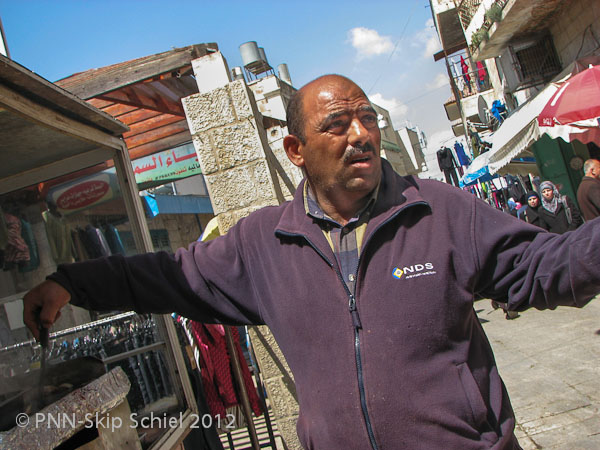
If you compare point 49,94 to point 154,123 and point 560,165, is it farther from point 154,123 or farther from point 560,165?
point 560,165

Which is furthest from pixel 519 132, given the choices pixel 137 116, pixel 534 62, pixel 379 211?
pixel 379 211

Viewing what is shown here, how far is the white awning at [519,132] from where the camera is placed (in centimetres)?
816

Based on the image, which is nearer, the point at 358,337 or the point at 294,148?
the point at 358,337

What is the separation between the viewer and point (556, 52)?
1125 cm

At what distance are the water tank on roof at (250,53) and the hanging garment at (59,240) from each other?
1828 cm

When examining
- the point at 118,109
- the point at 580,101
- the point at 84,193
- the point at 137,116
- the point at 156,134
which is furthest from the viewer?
the point at 156,134

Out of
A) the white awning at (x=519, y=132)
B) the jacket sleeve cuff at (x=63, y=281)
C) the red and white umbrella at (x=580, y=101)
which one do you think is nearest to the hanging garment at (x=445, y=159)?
the white awning at (x=519, y=132)

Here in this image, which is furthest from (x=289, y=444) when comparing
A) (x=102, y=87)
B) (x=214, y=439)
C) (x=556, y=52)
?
(x=556, y=52)

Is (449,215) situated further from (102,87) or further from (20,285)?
(102,87)

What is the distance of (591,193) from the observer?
615cm

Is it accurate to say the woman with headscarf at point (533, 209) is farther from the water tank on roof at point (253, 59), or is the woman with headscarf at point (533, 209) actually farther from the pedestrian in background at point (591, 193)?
the water tank on roof at point (253, 59)

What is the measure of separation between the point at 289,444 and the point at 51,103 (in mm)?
3360

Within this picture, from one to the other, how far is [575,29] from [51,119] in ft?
36.6

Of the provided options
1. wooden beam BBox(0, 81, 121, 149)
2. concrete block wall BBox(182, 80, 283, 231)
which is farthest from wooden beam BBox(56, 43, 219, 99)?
wooden beam BBox(0, 81, 121, 149)
